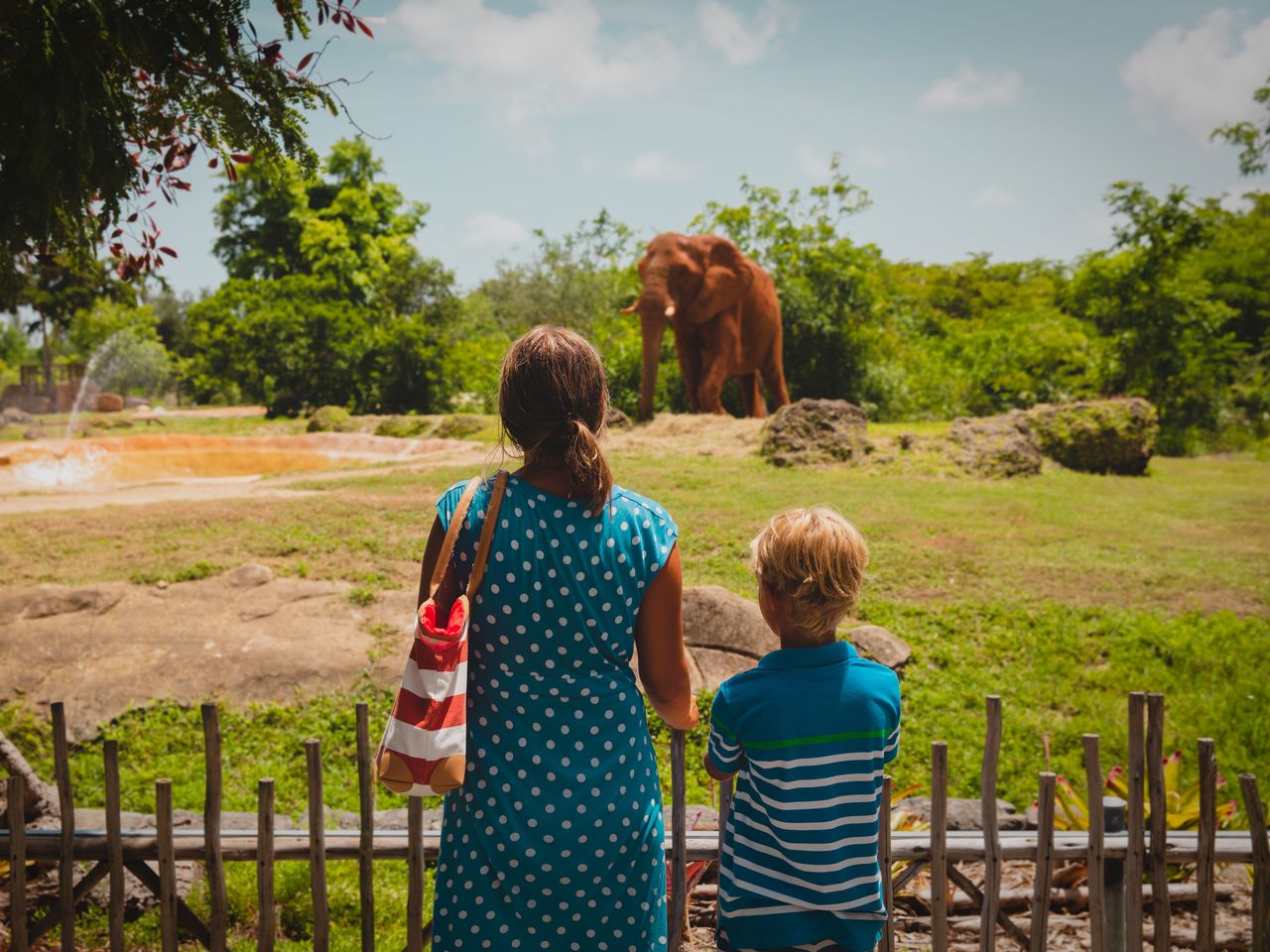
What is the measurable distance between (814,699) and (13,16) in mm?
2793

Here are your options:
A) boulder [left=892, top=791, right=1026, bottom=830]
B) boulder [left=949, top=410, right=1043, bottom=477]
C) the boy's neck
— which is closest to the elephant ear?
boulder [left=949, top=410, right=1043, bottom=477]

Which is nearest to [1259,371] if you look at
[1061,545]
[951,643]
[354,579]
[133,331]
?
[1061,545]

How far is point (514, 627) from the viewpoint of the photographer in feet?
6.34

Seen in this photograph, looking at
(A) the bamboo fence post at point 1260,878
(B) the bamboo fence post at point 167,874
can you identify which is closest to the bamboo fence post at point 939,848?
(A) the bamboo fence post at point 1260,878

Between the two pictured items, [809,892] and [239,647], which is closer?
[809,892]

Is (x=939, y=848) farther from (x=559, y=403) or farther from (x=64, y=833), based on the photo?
(x=64, y=833)

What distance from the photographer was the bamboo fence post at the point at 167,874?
2.73 metres

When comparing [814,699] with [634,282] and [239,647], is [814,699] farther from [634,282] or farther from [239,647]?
[634,282]

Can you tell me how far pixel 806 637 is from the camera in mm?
2090

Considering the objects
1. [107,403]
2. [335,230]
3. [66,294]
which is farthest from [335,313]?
[107,403]

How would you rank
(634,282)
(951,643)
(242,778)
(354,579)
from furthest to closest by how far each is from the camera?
1. (634,282)
2. (354,579)
3. (951,643)
4. (242,778)

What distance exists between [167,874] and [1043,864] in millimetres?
2560

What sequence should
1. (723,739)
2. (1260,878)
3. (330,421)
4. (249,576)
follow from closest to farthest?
(723,739)
(1260,878)
(249,576)
(330,421)

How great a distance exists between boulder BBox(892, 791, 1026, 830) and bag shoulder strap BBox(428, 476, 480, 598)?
3183mm
